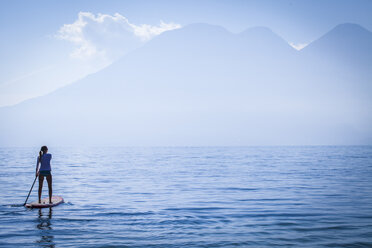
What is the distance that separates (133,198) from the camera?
16953 mm

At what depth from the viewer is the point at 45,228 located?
412 inches

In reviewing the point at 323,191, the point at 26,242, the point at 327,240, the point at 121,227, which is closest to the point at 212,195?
the point at 323,191

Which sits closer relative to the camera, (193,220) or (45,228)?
(45,228)

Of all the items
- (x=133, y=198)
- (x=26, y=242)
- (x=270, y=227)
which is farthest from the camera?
(x=133, y=198)

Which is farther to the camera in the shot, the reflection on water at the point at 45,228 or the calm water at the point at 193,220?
the calm water at the point at 193,220

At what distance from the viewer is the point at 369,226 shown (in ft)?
34.7

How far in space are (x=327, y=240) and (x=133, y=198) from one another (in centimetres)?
998

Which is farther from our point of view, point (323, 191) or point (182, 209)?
point (323, 191)

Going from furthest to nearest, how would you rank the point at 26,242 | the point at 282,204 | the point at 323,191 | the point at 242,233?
the point at 323,191 < the point at 282,204 < the point at 242,233 < the point at 26,242

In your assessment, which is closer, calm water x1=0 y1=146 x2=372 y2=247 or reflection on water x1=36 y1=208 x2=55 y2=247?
reflection on water x1=36 y1=208 x2=55 y2=247

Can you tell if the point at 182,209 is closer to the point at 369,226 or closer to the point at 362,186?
the point at 369,226

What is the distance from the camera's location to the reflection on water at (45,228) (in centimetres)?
885

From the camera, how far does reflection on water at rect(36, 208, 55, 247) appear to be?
8852 millimetres

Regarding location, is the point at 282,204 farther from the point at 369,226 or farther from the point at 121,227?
the point at 121,227
